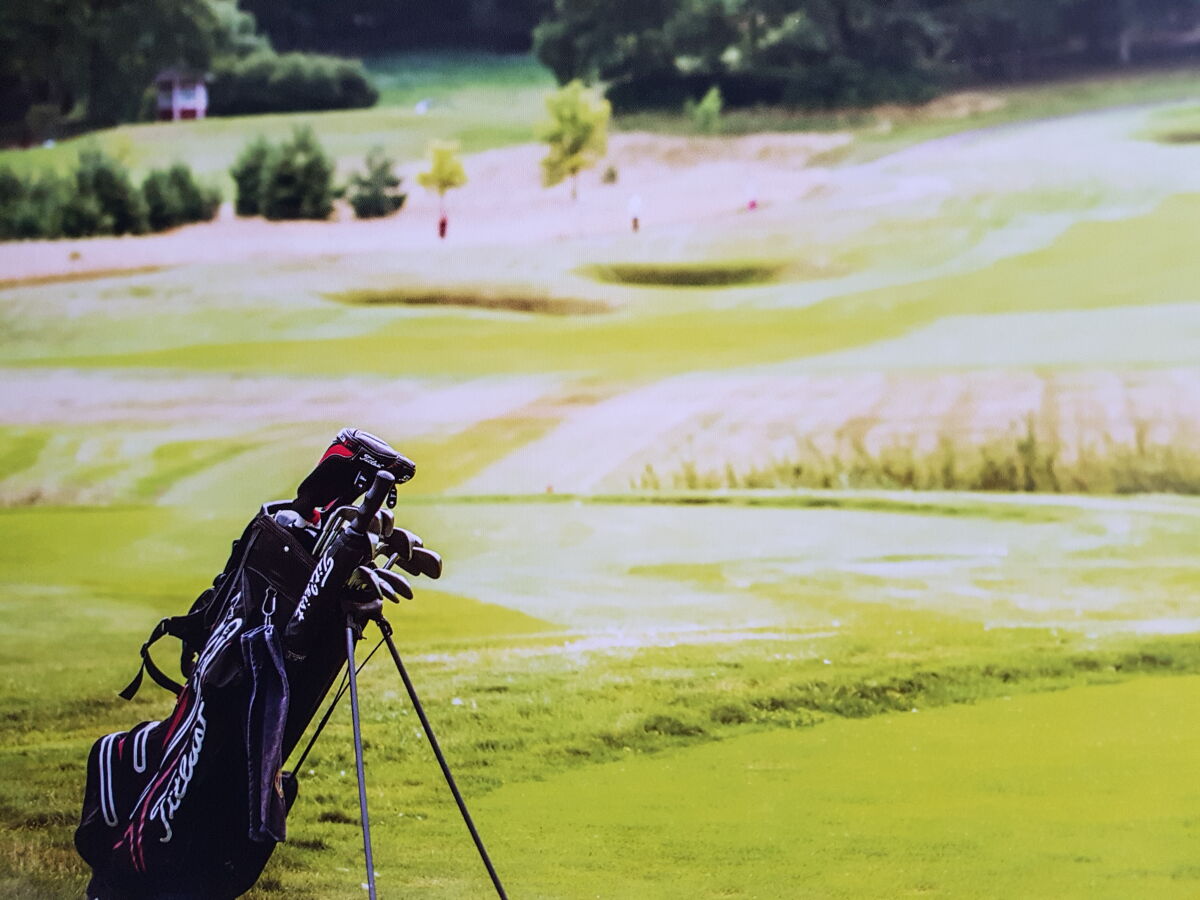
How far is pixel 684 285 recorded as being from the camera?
11.7ft

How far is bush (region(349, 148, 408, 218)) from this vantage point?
3.58 m

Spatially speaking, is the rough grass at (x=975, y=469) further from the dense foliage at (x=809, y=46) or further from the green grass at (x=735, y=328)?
the dense foliage at (x=809, y=46)

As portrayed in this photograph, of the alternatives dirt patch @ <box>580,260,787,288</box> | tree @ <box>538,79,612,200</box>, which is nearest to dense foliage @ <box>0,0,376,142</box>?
tree @ <box>538,79,612,200</box>

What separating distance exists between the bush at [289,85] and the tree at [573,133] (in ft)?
1.48

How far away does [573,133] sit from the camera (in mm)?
3586

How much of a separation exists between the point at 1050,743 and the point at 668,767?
0.81 metres

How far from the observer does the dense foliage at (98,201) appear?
3551mm

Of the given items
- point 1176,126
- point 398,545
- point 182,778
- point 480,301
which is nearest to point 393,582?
point 398,545

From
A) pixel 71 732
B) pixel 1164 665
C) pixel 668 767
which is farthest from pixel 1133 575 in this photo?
pixel 71 732

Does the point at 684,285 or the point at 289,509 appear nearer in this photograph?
the point at 289,509

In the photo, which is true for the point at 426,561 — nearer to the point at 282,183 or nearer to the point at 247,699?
the point at 247,699

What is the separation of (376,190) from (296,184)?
0.66 feet

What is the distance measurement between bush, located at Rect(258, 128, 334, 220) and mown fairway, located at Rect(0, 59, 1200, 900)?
0.06 meters

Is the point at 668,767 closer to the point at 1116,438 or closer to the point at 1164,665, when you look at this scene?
the point at 1164,665
